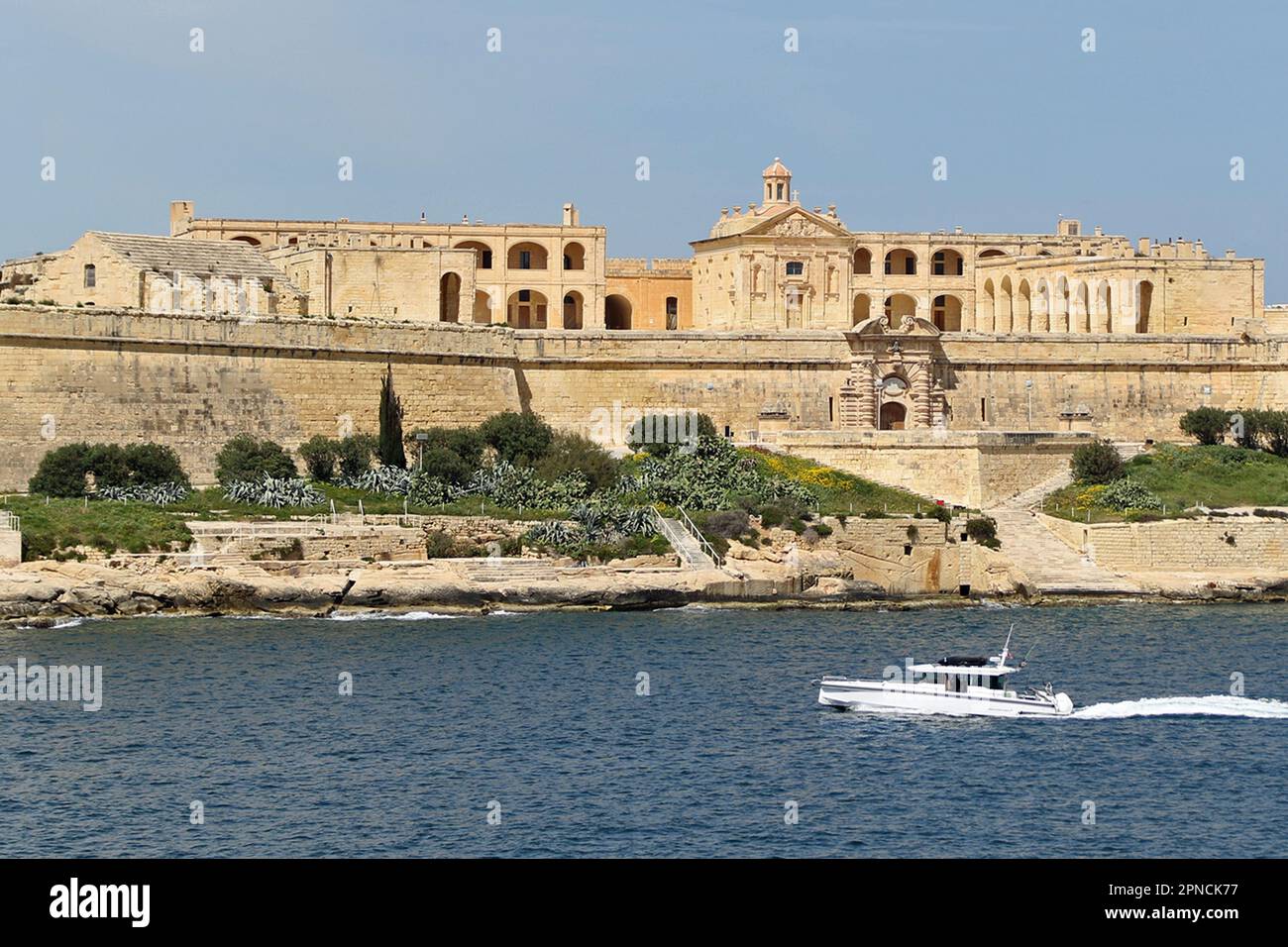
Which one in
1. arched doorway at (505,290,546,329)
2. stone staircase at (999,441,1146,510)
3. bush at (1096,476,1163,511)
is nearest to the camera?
bush at (1096,476,1163,511)

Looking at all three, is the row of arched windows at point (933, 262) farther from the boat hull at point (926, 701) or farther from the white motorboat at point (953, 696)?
the boat hull at point (926, 701)

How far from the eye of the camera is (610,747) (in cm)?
2816

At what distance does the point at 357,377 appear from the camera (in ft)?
162

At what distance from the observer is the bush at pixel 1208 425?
5369 cm

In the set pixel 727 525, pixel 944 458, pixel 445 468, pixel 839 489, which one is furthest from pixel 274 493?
pixel 944 458

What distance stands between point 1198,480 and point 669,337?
1282 centimetres

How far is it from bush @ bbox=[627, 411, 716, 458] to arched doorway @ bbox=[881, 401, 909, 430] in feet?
14.3

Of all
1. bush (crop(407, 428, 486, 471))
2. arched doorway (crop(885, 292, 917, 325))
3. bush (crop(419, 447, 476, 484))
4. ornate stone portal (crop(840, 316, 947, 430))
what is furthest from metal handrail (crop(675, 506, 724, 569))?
arched doorway (crop(885, 292, 917, 325))

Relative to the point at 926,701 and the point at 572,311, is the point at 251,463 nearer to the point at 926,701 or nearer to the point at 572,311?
the point at 926,701

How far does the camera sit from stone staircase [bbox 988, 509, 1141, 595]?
43.6m

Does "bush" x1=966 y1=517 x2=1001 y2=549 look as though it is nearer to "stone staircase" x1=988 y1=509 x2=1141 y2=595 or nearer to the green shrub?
the green shrub

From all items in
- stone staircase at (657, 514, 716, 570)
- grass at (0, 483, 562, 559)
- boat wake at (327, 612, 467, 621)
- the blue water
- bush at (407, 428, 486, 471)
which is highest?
bush at (407, 428, 486, 471)

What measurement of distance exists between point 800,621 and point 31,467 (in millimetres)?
15607

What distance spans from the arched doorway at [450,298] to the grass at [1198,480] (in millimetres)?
16270
